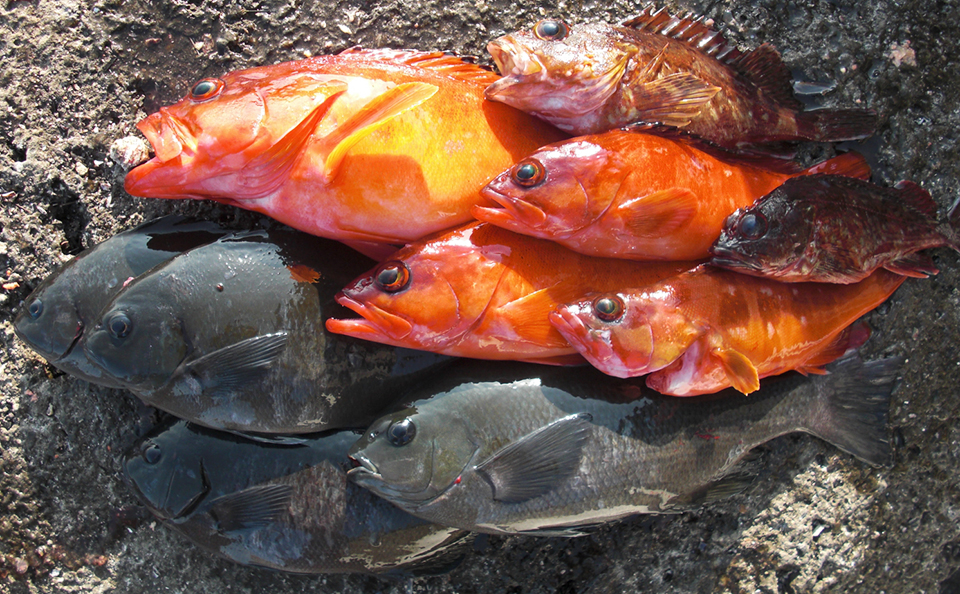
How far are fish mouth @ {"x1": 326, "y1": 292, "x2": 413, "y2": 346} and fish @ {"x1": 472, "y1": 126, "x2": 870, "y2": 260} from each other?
44 centimetres

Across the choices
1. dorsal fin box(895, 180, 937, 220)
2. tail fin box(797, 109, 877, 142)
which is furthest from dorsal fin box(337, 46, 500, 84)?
dorsal fin box(895, 180, 937, 220)

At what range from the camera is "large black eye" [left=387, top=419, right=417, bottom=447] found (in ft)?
7.13

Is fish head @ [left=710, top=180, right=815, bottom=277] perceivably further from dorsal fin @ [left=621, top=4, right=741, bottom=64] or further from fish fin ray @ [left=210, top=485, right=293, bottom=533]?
fish fin ray @ [left=210, top=485, right=293, bottom=533]

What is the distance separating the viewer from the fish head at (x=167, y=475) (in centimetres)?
238

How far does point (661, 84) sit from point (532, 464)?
1358 millimetres

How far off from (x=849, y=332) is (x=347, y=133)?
6.73 feet

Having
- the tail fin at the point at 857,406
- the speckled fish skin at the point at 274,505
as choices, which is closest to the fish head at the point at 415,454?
the speckled fish skin at the point at 274,505

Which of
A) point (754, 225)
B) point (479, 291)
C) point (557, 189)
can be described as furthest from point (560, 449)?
point (754, 225)

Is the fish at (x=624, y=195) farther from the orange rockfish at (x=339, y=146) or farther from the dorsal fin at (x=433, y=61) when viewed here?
the dorsal fin at (x=433, y=61)

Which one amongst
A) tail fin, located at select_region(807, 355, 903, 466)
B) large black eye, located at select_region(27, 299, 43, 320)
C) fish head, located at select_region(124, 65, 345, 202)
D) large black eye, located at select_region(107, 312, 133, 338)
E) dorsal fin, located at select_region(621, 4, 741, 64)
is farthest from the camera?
tail fin, located at select_region(807, 355, 903, 466)

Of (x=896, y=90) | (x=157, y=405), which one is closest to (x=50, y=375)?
(x=157, y=405)

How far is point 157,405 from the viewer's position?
2305 mm

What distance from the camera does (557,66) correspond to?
209 centimetres

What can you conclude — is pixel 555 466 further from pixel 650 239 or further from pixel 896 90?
pixel 896 90
